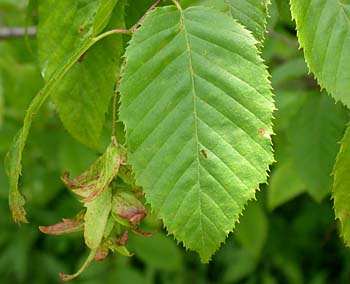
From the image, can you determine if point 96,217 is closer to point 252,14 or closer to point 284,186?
point 252,14

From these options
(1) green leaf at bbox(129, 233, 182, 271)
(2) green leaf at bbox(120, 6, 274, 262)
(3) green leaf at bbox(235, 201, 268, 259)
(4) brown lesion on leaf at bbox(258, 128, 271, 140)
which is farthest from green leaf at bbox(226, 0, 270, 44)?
(1) green leaf at bbox(129, 233, 182, 271)

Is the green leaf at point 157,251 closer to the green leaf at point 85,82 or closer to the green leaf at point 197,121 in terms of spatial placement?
the green leaf at point 85,82

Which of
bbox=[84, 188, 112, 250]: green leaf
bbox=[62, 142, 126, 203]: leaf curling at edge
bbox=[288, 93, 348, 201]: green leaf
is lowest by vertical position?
bbox=[288, 93, 348, 201]: green leaf

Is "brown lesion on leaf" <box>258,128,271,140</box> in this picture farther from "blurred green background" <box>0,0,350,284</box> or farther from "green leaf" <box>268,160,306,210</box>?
"green leaf" <box>268,160,306,210</box>

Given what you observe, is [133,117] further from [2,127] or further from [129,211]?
[2,127]

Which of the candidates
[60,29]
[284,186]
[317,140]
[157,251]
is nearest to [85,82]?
[60,29]

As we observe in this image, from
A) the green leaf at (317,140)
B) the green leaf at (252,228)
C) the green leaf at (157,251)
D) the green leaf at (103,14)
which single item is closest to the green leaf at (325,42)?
the green leaf at (103,14)
